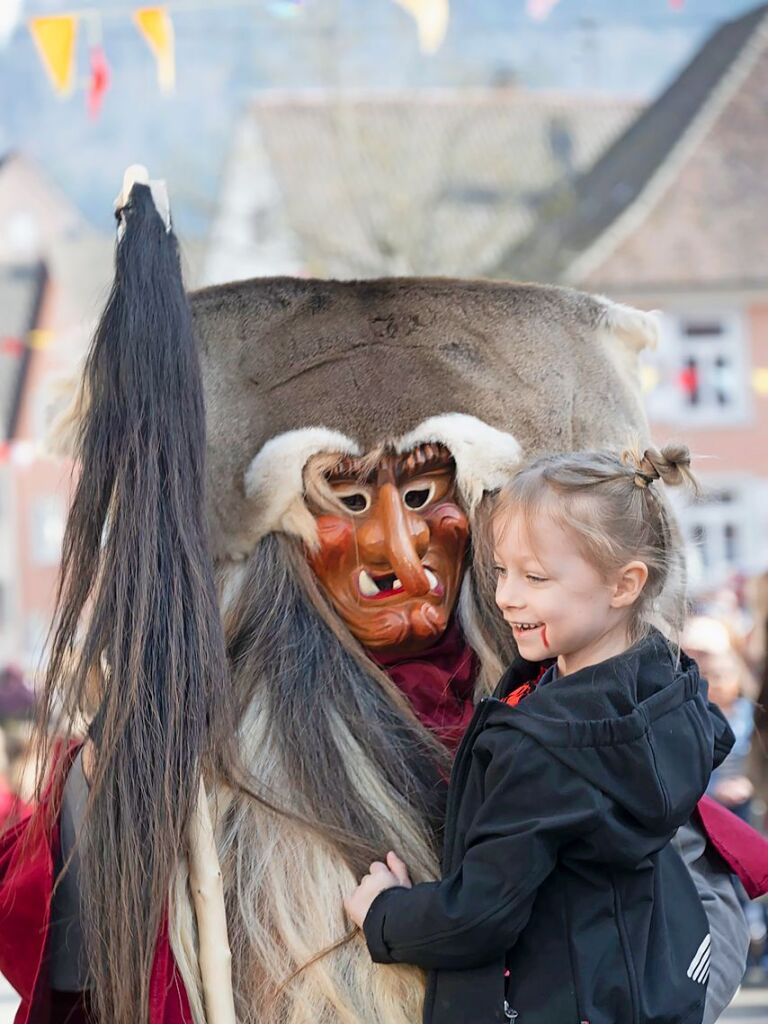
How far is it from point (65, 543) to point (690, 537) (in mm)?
1005

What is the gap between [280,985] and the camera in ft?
6.81

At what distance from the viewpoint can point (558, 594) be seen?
190 cm

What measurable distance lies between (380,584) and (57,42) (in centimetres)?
374

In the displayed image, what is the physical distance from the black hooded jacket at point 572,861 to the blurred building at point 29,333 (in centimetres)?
1671

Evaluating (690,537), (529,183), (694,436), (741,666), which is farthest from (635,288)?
(690,537)

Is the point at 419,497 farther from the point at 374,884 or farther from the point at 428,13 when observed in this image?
the point at 428,13

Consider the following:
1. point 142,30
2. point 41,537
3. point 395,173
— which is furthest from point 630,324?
point 41,537

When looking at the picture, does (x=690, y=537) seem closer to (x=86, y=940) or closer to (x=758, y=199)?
(x=86, y=940)

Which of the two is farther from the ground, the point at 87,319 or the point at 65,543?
the point at 87,319

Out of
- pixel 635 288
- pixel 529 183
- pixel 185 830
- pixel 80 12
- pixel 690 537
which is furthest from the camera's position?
pixel 529 183

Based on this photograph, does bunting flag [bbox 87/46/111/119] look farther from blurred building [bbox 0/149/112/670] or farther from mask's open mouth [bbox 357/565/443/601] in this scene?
blurred building [bbox 0/149/112/670]

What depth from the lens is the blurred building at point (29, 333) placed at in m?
21.7

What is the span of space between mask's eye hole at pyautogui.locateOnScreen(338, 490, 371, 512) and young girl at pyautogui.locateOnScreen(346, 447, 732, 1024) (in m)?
0.47

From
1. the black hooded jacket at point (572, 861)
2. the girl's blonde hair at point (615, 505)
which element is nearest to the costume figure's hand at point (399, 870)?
the black hooded jacket at point (572, 861)
